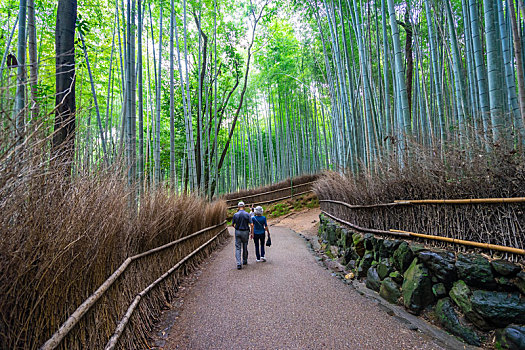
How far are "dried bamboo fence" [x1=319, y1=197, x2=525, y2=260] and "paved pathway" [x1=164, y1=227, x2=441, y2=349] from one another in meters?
0.85

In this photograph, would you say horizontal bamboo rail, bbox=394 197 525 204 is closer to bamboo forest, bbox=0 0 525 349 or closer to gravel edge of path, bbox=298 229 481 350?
bamboo forest, bbox=0 0 525 349

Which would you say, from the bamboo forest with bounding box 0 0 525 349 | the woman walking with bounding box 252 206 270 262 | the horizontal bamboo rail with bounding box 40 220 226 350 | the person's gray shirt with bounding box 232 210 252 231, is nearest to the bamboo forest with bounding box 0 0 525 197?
the bamboo forest with bounding box 0 0 525 349

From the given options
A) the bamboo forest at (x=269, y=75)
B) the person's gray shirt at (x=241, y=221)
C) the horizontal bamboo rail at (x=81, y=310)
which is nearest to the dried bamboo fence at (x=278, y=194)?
the bamboo forest at (x=269, y=75)

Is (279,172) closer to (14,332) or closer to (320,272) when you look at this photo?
(320,272)

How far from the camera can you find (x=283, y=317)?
2555 mm

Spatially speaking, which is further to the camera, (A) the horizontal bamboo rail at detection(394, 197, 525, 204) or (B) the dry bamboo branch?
(A) the horizontal bamboo rail at detection(394, 197, 525, 204)

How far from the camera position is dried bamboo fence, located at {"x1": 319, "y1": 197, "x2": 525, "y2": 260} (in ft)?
6.42

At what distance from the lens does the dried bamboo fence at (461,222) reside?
77.0 inches

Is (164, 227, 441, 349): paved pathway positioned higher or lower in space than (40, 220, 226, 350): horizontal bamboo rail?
lower

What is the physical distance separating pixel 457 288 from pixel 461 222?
1.87 feet

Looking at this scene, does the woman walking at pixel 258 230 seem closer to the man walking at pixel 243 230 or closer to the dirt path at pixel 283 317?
the man walking at pixel 243 230

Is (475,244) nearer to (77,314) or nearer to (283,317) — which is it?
(283,317)

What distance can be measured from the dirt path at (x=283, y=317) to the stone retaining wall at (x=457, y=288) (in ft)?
0.90

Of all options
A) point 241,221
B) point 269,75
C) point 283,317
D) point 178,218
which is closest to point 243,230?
point 241,221
